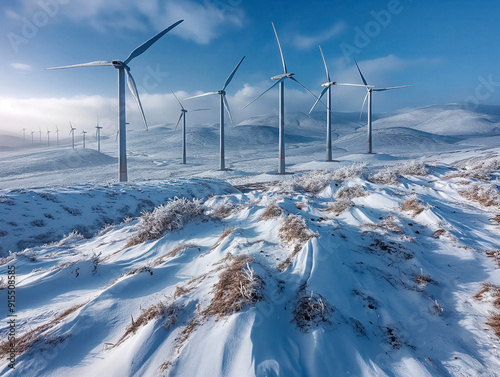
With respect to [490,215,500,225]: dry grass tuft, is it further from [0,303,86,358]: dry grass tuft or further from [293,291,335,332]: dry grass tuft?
[0,303,86,358]: dry grass tuft

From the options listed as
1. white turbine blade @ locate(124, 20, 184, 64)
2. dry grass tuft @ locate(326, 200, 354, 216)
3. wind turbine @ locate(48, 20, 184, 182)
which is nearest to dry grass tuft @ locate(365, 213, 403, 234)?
dry grass tuft @ locate(326, 200, 354, 216)

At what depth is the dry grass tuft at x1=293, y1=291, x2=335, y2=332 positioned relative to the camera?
276cm

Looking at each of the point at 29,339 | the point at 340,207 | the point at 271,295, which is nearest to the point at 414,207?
the point at 340,207

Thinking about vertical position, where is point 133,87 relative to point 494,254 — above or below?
above

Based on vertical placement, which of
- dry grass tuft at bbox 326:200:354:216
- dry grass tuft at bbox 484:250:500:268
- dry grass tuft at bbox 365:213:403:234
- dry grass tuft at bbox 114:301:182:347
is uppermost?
dry grass tuft at bbox 326:200:354:216

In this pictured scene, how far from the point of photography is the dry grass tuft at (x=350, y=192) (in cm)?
857

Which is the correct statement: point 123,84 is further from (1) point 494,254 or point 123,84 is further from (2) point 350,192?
(1) point 494,254

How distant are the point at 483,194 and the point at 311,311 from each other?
8062mm

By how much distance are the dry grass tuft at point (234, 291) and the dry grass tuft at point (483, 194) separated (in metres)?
7.80

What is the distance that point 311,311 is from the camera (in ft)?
9.45

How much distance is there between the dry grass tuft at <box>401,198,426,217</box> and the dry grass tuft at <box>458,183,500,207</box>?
2278 mm

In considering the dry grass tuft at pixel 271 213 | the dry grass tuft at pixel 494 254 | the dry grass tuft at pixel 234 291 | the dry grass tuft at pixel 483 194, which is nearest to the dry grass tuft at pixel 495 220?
the dry grass tuft at pixel 483 194

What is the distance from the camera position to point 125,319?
3195mm

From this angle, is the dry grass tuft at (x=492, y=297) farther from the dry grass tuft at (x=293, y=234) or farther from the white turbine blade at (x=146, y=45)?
the white turbine blade at (x=146, y=45)
